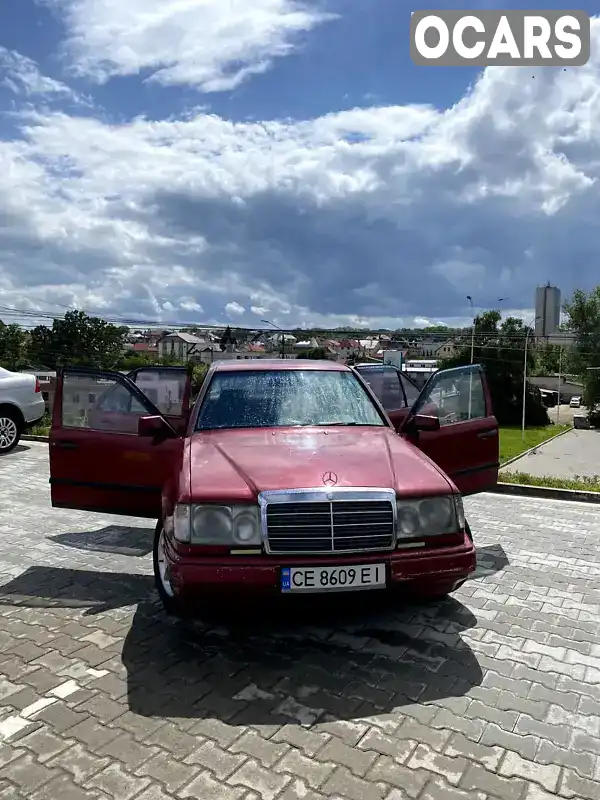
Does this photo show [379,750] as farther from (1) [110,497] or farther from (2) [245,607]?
(1) [110,497]

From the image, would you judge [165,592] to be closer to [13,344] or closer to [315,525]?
[315,525]

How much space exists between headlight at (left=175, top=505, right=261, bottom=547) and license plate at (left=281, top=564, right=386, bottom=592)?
25cm

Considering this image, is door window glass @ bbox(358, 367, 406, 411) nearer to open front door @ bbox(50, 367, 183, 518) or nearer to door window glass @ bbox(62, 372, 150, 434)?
door window glass @ bbox(62, 372, 150, 434)

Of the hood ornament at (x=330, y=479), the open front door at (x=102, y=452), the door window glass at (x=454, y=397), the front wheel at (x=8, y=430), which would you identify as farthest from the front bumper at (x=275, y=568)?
the front wheel at (x=8, y=430)

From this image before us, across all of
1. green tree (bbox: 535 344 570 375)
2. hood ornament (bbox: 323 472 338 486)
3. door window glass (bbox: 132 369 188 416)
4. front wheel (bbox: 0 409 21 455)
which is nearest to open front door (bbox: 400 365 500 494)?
hood ornament (bbox: 323 472 338 486)

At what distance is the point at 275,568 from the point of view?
3434mm

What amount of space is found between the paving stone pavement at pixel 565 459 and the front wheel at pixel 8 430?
17.2 meters

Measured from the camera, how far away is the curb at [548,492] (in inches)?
346

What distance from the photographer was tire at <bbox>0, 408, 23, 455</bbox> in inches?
453

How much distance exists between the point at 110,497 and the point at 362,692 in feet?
8.81

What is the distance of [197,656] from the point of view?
12.2 ft

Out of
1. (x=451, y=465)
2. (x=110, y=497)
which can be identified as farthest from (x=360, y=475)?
(x=110, y=497)

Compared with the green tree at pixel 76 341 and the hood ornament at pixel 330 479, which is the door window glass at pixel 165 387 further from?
the green tree at pixel 76 341

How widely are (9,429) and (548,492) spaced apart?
8897 millimetres
